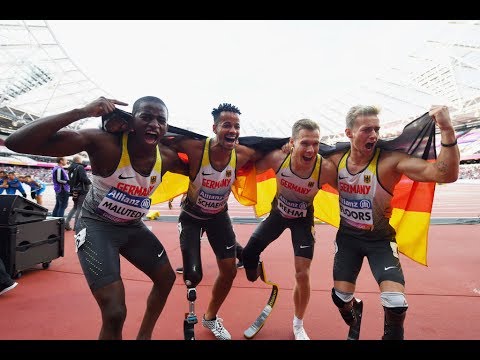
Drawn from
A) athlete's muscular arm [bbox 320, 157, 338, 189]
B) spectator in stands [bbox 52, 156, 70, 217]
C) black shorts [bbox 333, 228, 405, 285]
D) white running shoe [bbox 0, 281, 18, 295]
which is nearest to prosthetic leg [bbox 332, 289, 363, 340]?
black shorts [bbox 333, 228, 405, 285]

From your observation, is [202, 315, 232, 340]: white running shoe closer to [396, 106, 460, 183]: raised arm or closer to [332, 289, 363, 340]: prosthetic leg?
[332, 289, 363, 340]: prosthetic leg

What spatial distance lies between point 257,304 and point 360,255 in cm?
161

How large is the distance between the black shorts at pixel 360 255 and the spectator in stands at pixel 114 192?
1545 mm

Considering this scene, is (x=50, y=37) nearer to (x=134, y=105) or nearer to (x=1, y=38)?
(x=1, y=38)

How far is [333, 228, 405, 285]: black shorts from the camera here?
2.57 meters

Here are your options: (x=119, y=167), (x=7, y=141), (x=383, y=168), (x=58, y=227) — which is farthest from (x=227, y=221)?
(x=58, y=227)

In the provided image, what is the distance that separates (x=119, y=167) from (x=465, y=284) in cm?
503

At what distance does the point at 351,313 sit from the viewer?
2723 millimetres

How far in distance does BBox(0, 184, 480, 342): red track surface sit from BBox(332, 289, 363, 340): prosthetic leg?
0.33 metres

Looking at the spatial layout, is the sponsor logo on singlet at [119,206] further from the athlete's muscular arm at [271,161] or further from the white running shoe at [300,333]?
the white running shoe at [300,333]

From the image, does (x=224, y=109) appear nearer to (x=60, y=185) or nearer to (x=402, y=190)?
(x=402, y=190)

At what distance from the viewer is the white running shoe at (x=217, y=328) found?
9.97 ft

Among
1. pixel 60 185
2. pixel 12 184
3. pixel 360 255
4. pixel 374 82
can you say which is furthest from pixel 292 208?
pixel 374 82
